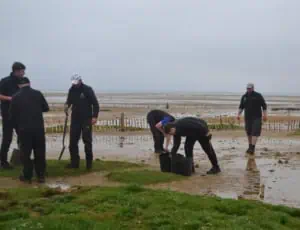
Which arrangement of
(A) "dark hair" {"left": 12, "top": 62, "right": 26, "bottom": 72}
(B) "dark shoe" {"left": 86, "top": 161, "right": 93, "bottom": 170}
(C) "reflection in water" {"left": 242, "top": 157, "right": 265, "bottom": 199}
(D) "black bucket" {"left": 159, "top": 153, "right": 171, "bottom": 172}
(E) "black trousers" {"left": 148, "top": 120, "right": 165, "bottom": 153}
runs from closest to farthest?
(C) "reflection in water" {"left": 242, "top": 157, "right": 265, "bottom": 199}
(A) "dark hair" {"left": 12, "top": 62, "right": 26, "bottom": 72}
(B) "dark shoe" {"left": 86, "top": 161, "right": 93, "bottom": 170}
(D) "black bucket" {"left": 159, "top": 153, "right": 171, "bottom": 172}
(E) "black trousers" {"left": 148, "top": 120, "right": 165, "bottom": 153}

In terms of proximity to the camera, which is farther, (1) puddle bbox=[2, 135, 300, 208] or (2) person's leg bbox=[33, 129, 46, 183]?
(2) person's leg bbox=[33, 129, 46, 183]

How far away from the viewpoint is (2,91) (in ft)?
32.6

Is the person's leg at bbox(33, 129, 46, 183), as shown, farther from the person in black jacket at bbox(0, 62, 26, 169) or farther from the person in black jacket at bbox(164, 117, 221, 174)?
the person in black jacket at bbox(164, 117, 221, 174)

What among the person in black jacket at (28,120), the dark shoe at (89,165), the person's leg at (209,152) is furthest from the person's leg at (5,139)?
the person's leg at (209,152)

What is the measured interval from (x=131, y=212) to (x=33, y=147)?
373 centimetres

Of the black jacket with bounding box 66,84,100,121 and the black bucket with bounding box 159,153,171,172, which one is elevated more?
the black jacket with bounding box 66,84,100,121

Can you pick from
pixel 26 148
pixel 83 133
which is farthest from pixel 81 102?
pixel 26 148

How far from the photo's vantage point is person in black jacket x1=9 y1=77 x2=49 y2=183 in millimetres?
8781

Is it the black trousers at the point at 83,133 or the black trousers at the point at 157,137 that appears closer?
the black trousers at the point at 83,133

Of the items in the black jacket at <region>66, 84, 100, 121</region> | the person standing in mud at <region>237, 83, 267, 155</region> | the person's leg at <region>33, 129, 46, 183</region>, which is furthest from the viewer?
the person standing in mud at <region>237, 83, 267, 155</region>

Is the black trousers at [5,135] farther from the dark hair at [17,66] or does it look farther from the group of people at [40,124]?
the dark hair at [17,66]

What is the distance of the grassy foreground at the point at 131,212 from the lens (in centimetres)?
539

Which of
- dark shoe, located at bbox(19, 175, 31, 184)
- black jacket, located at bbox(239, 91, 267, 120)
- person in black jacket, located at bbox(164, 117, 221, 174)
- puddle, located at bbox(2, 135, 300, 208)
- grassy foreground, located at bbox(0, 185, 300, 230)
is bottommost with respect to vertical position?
puddle, located at bbox(2, 135, 300, 208)

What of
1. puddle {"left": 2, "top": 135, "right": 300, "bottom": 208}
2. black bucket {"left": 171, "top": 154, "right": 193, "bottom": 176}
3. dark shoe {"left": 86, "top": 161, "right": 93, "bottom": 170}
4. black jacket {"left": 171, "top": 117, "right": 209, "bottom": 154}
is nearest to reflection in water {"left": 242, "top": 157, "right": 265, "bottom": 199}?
puddle {"left": 2, "top": 135, "right": 300, "bottom": 208}
